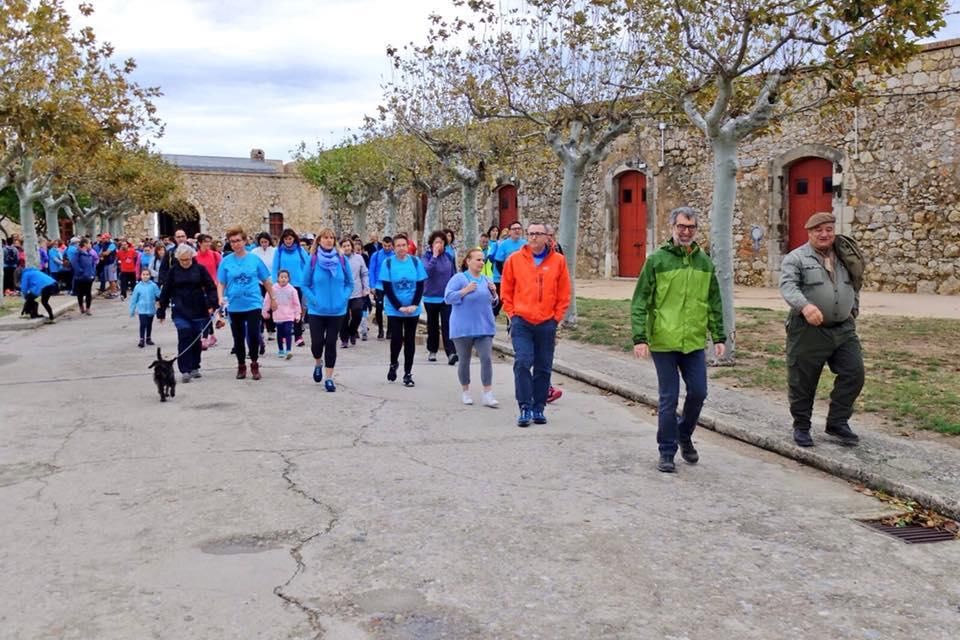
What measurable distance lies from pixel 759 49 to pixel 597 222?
1774 centimetres

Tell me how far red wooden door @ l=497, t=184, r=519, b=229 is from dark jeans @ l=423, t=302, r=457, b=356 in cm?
2059

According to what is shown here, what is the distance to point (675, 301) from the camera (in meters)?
6.25

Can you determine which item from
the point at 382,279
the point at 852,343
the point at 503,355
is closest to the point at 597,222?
the point at 503,355

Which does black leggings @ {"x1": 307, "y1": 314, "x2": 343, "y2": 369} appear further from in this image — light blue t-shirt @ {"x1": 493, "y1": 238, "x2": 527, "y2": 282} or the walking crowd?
light blue t-shirt @ {"x1": 493, "y1": 238, "x2": 527, "y2": 282}

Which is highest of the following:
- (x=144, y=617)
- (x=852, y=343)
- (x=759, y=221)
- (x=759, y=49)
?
(x=759, y=49)

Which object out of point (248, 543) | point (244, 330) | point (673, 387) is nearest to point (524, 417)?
point (673, 387)

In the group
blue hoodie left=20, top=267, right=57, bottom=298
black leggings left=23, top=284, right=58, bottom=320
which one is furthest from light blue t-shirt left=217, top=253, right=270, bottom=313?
black leggings left=23, top=284, right=58, bottom=320

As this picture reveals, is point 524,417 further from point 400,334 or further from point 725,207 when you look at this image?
point 725,207

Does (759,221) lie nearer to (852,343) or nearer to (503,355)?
Answer: (503,355)

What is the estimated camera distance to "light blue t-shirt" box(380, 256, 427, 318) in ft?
33.1

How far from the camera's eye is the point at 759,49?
11.2m

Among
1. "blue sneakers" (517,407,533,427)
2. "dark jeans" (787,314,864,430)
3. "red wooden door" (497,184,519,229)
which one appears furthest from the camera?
"red wooden door" (497,184,519,229)

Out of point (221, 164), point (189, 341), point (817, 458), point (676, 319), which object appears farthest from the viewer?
point (221, 164)

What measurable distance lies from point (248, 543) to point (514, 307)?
380 cm
